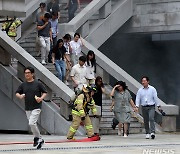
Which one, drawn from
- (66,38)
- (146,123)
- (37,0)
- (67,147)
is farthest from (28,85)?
(37,0)

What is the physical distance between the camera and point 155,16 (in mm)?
26562

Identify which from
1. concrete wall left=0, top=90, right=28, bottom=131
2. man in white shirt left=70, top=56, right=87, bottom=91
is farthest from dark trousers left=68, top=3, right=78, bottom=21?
man in white shirt left=70, top=56, right=87, bottom=91

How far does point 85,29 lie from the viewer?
973 inches

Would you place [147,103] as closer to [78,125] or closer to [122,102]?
[122,102]

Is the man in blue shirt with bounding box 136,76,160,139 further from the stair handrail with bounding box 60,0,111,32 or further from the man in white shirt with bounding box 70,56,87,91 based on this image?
the stair handrail with bounding box 60,0,111,32

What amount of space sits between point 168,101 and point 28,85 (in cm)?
1477

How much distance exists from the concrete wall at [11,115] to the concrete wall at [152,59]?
877 centimetres

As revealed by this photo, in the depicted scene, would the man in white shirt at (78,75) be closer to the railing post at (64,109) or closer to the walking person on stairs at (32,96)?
the railing post at (64,109)

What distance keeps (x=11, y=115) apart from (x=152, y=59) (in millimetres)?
10097

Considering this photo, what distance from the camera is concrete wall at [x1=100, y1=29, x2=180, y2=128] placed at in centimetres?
2892

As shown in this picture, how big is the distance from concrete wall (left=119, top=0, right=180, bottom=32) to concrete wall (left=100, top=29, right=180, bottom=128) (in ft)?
5.35

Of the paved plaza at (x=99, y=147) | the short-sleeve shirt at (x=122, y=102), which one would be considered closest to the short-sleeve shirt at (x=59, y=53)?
the short-sleeve shirt at (x=122, y=102)

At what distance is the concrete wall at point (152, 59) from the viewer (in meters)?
28.9

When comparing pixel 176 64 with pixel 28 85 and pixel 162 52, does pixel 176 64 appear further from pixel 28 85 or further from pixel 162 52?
pixel 28 85
